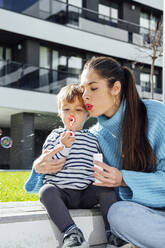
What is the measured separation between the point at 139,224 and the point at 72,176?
0.44 metres

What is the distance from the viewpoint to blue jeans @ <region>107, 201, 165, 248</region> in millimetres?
1635

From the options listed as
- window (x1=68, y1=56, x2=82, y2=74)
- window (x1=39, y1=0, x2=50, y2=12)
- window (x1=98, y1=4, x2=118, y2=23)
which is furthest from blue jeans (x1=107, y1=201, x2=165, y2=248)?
window (x1=98, y1=4, x2=118, y2=23)

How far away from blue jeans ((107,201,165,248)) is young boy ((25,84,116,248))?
0.19 meters

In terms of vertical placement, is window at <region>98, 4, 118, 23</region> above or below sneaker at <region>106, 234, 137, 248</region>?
above

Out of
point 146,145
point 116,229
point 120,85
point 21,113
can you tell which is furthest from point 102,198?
point 21,113

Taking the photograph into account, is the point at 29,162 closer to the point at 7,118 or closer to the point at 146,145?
the point at 7,118

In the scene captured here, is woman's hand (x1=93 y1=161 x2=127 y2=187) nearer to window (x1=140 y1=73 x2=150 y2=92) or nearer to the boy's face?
the boy's face

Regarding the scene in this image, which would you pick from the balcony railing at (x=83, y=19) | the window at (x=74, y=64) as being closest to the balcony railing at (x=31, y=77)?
the window at (x=74, y=64)

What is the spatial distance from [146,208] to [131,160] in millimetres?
238

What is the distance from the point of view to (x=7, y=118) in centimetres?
1281

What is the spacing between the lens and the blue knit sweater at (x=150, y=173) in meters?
1.73

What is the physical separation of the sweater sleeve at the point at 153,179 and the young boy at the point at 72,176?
20 cm

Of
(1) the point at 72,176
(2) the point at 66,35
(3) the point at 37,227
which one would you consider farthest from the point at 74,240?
(2) the point at 66,35

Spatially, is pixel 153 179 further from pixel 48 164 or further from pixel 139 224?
pixel 48 164
